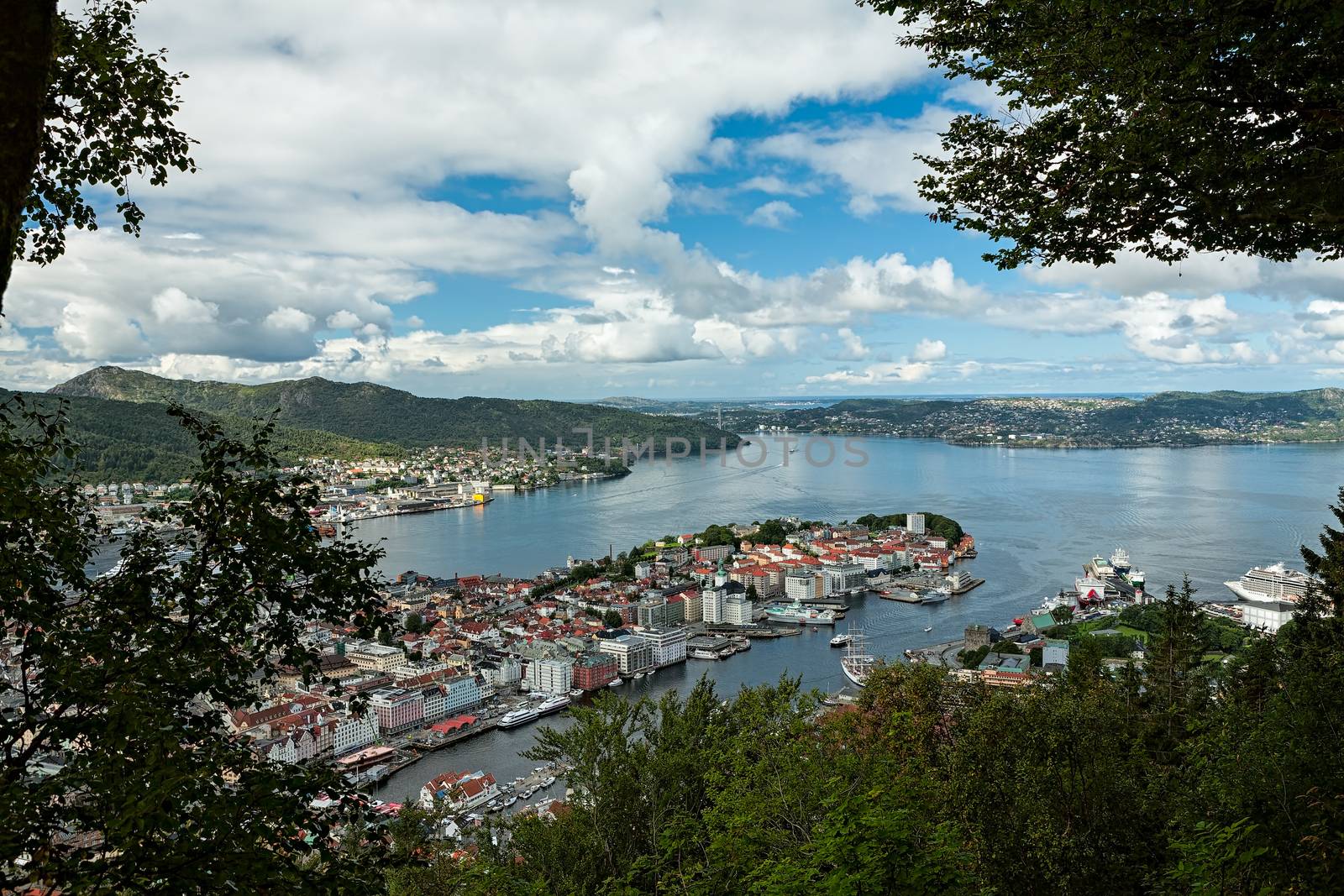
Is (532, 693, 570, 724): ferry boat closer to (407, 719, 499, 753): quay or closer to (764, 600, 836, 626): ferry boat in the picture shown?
(407, 719, 499, 753): quay

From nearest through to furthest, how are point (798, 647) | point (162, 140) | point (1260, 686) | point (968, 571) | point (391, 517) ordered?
point (162, 140)
point (1260, 686)
point (798, 647)
point (968, 571)
point (391, 517)

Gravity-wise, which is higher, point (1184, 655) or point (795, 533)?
point (1184, 655)

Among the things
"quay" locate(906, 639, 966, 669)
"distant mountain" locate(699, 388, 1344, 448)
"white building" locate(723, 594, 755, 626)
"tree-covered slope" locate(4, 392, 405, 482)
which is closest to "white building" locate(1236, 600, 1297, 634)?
"quay" locate(906, 639, 966, 669)

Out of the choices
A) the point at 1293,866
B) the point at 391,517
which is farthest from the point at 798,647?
the point at 391,517

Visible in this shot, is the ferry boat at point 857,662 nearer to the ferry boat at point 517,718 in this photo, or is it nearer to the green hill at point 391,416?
the ferry boat at point 517,718

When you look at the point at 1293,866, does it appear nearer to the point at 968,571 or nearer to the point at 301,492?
the point at 301,492

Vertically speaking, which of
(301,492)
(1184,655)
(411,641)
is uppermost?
(301,492)

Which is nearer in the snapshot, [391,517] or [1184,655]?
[1184,655]

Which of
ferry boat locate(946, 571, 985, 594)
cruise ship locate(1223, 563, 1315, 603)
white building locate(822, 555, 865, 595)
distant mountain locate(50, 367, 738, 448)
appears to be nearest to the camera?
cruise ship locate(1223, 563, 1315, 603)
